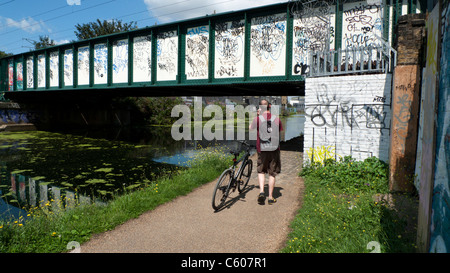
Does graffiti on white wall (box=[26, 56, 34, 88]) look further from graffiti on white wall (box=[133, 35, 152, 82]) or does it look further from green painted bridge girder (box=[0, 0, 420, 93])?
graffiti on white wall (box=[133, 35, 152, 82])

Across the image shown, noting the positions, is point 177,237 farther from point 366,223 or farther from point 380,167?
point 380,167

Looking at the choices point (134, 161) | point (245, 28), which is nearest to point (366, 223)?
point (245, 28)

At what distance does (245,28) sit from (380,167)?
8.25 metres

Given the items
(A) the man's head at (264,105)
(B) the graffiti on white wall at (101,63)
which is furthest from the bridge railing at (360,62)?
(B) the graffiti on white wall at (101,63)

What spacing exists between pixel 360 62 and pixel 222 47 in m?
7.21

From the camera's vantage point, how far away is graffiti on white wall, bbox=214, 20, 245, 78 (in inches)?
505

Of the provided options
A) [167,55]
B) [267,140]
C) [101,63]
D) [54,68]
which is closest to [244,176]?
[267,140]

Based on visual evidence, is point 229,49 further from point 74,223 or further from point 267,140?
point 74,223

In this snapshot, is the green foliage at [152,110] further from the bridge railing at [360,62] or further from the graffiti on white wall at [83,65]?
Answer: the bridge railing at [360,62]

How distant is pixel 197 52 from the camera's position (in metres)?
14.2

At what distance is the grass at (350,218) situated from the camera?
12.3 ft

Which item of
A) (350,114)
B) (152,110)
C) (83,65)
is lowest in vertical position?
(350,114)

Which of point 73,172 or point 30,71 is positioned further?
point 30,71
